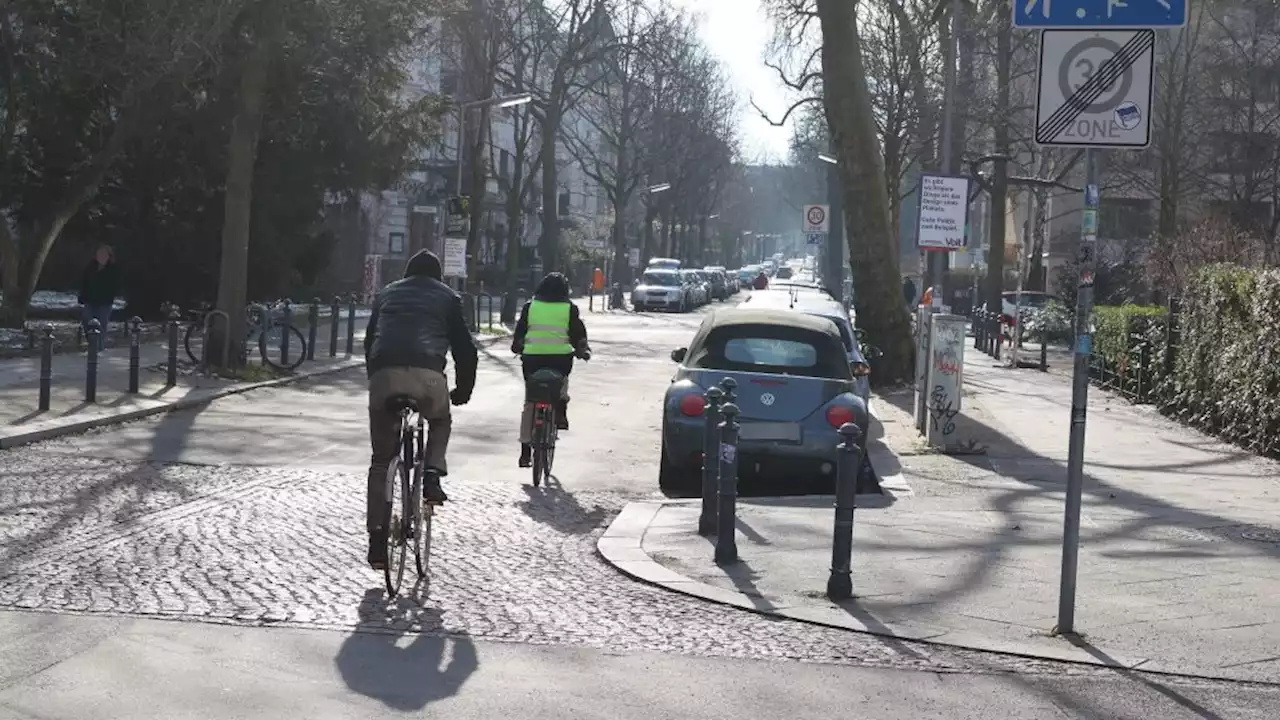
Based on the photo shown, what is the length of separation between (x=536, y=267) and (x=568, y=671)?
63.3 m

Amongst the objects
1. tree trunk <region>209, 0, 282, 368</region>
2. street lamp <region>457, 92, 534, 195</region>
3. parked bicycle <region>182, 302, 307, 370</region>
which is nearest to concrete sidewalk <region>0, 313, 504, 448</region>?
parked bicycle <region>182, 302, 307, 370</region>

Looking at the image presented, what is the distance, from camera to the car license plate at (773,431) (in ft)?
45.3

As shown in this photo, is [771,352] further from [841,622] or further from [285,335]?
[285,335]

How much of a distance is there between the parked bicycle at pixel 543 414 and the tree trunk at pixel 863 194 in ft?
44.1

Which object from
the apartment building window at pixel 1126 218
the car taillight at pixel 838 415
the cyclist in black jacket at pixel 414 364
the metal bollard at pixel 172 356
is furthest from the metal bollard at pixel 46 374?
the apartment building window at pixel 1126 218

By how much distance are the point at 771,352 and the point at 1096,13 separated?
669 cm

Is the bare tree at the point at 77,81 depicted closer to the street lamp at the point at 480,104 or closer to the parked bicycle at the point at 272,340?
the parked bicycle at the point at 272,340

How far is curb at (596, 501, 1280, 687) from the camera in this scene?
7883 millimetres

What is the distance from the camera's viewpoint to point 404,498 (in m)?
8.84

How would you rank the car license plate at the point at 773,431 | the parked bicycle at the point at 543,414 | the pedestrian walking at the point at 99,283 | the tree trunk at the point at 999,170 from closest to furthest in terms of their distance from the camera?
the car license plate at the point at 773,431 < the parked bicycle at the point at 543,414 < the pedestrian walking at the point at 99,283 < the tree trunk at the point at 999,170

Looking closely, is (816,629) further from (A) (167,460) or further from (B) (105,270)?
(B) (105,270)

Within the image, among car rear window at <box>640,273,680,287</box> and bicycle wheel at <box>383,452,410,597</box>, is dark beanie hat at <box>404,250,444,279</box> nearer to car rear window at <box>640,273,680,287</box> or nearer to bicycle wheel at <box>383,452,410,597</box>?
bicycle wheel at <box>383,452,410,597</box>

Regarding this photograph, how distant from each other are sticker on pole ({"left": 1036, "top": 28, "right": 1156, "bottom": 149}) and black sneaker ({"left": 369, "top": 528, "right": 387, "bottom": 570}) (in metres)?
3.61

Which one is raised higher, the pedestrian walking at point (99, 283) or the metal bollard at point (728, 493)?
the pedestrian walking at point (99, 283)
